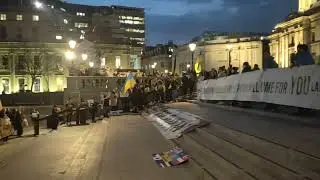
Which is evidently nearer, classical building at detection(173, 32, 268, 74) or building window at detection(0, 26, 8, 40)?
building window at detection(0, 26, 8, 40)

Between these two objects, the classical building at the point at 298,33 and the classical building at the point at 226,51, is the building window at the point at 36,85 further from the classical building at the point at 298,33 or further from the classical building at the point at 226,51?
the classical building at the point at 298,33

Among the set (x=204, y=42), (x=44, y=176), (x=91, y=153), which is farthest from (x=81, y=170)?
(x=204, y=42)

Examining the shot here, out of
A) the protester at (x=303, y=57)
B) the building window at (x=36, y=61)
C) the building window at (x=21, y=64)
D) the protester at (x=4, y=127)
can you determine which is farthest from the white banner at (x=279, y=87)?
the building window at (x=21, y=64)

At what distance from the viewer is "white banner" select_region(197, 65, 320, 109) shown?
13539 millimetres

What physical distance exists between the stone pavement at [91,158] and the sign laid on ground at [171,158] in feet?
0.77

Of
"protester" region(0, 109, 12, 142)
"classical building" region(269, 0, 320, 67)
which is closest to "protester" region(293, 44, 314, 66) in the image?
"protester" region(0, 109, 12, 142)

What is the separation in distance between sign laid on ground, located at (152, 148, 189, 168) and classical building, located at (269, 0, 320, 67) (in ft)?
218

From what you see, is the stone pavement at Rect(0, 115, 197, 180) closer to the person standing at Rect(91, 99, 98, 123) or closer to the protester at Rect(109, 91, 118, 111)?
the person standing at Rect(91, 99, 98, 123)

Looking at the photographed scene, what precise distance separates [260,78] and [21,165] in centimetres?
864

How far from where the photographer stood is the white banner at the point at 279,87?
13.5 m

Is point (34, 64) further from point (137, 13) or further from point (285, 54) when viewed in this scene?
point (137, 13)

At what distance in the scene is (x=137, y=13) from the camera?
175000 mm

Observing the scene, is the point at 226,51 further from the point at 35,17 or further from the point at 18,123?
the point at 18,123

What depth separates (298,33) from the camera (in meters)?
93.3
